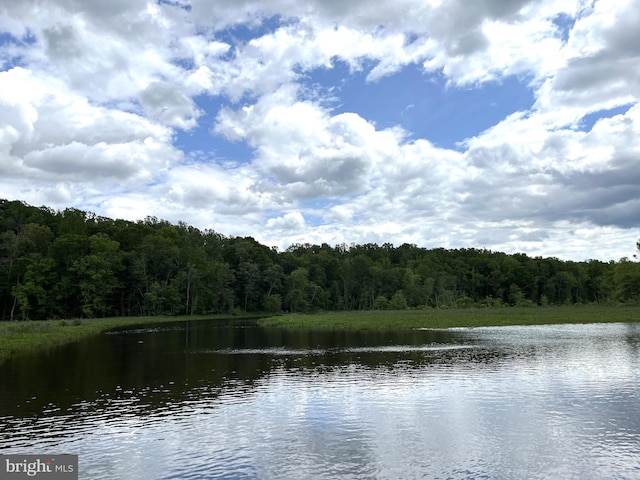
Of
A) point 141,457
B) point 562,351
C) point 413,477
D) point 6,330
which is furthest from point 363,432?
point 6,330

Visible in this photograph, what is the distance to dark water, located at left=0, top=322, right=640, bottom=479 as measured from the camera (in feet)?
50.5

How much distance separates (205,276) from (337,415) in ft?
370

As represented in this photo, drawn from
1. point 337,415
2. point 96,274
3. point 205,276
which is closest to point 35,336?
point 337,415

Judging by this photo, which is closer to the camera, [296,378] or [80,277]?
[296,378]

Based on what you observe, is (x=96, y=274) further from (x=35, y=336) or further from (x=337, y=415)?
(x=337, y=415)

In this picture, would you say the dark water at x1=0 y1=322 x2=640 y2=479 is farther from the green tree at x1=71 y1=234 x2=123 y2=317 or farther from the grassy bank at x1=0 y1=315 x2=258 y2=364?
the green tree at x1=71 y1=234 x2=123 y2=317

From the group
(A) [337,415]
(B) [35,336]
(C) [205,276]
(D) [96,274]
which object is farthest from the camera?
(C) [205,276]

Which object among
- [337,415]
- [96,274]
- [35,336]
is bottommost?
[337,415]

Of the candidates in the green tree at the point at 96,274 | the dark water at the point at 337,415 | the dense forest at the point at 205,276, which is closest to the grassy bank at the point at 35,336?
the dark water at the point at 337,415

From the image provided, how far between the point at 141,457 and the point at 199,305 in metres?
114

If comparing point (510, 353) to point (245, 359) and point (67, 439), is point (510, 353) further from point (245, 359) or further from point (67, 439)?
point (67, 439)

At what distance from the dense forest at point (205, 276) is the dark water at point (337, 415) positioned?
2718 inches

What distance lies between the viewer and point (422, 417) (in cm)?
2052

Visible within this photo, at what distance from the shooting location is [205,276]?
426 feet
